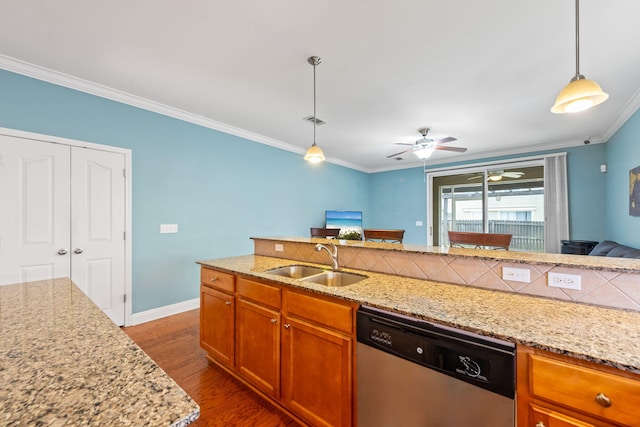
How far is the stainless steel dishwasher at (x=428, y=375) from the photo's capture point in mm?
992

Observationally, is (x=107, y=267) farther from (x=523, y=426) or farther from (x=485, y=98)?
(x=485, y=98)

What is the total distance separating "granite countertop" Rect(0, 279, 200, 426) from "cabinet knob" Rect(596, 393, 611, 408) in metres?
1.15

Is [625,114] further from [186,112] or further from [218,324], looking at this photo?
[186,112]

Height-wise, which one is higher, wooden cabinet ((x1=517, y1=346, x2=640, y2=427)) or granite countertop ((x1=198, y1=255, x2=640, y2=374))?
granite countertop ((x1=198, y1=255, x2=640, y2=374))

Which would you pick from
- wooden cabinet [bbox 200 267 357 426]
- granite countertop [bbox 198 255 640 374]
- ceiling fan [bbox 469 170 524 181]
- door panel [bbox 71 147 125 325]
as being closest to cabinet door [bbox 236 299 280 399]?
wooden cabinet [bbox 200 267 357 426]

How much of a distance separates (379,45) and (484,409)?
7.75 ft

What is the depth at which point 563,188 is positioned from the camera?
15.5 feet

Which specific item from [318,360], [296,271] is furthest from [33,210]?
[318,360]

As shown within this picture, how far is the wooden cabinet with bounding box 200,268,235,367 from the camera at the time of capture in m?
2.05

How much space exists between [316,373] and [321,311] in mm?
353

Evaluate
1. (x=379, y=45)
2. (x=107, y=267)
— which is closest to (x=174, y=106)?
(x=107, y=267)

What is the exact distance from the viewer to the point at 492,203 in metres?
5.69

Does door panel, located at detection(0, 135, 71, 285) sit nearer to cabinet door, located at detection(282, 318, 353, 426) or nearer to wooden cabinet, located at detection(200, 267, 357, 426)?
wooden cabinet, located at detection(200, 267, 357, 426)

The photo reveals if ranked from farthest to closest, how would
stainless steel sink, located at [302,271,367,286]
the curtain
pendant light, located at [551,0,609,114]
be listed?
1. the curtain
2. stainless steel sink, located at [302,271,367,286]
3. pendant light, located at [551,0,609,114]
